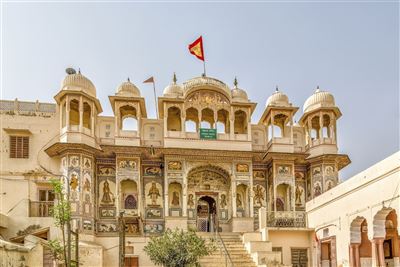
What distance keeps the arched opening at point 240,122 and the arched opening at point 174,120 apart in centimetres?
336

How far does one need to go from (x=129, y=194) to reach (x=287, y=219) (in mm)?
8353

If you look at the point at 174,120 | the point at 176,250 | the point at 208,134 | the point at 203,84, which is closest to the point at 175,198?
the point at 208,134

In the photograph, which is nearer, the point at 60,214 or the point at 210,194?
the point at 60,214

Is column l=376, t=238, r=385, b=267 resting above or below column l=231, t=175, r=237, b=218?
below

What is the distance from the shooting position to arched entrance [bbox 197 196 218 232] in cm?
2661

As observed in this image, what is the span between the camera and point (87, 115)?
27.0m

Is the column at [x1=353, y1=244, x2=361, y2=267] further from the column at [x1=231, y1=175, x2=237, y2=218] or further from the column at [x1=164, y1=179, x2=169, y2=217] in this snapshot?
the column at [x1=164, y1=179, x2=169, y2=217]

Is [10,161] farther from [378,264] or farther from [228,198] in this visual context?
[378,264]

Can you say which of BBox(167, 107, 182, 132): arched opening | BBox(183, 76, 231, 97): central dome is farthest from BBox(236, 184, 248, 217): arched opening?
BBox(183, 76, 231, 97): central dome

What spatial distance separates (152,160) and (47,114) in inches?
237

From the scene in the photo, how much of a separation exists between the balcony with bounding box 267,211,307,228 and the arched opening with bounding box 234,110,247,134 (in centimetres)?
508

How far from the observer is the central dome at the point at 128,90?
2691 cm

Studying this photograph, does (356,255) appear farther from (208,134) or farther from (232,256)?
(208,134)

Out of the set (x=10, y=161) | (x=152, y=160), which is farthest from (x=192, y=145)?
(x=10, y=161)
